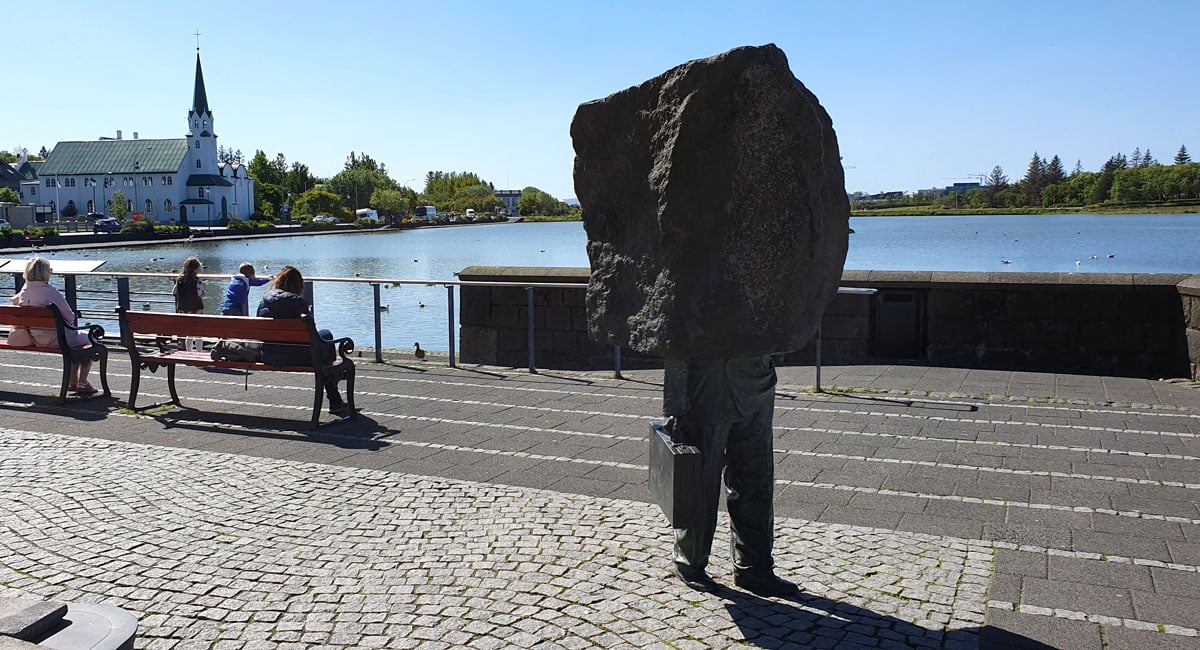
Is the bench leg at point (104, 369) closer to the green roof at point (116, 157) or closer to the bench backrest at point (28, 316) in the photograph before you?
the bench backrest at point (28, 316)

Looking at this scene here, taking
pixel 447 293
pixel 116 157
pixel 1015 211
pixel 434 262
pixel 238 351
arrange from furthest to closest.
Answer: pixel 1015 211 < pixel 116 157 < pixel 434 262 < pixel 447 293 < pixel 238 351

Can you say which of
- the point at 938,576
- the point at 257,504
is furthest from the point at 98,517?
the point at 938,576

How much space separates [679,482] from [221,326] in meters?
5.66

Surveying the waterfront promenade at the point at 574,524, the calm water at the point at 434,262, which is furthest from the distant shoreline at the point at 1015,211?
the waterfront promenade at the point at 574,524

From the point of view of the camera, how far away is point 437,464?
7184 millimetres

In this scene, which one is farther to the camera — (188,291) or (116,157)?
(116,157)

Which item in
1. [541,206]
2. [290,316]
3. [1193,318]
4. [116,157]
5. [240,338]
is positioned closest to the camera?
[240,338]

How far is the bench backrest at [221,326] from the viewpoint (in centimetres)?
862

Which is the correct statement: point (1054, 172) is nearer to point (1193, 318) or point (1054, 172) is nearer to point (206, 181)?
point (206, 181)

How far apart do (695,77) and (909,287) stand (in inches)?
327

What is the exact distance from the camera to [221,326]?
8828 millimetres

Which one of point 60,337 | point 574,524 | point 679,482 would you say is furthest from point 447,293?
point 679,482

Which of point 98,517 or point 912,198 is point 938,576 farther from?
point 912,198

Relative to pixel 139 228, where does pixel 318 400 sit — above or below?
below
